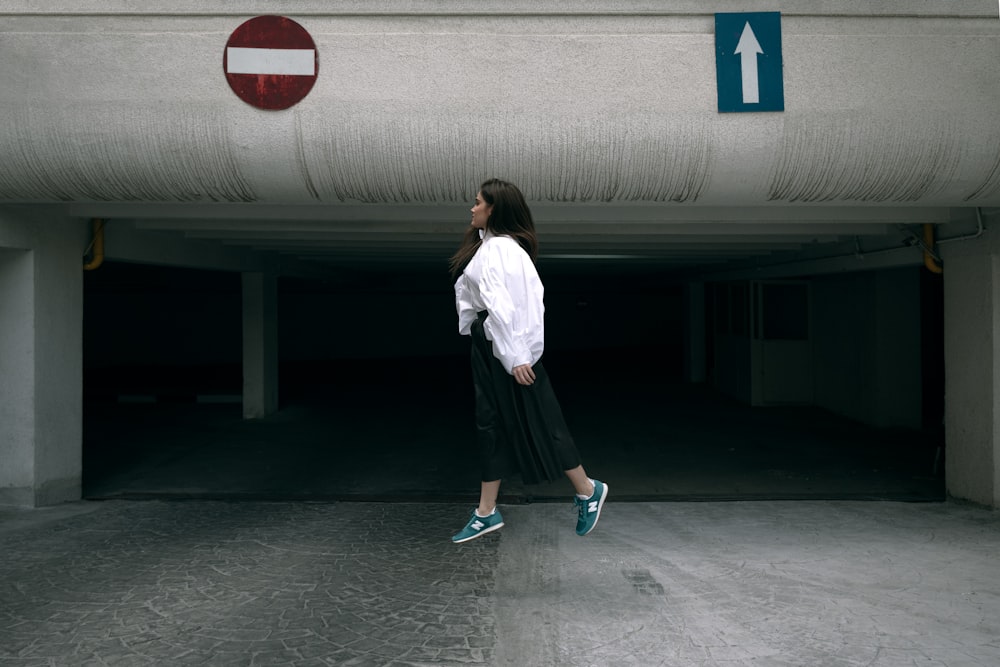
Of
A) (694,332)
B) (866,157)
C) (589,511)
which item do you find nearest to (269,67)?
(589,511)

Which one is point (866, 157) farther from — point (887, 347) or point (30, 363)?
point (887, 347)

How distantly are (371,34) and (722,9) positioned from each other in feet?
6.10

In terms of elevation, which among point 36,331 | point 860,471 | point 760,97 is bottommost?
point 860,471

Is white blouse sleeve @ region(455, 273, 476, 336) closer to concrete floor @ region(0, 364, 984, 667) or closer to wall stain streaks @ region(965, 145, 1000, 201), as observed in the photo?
concrete floor @ region(0, 364, 984, 667)

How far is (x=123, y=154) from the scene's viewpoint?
A: 4.23 m

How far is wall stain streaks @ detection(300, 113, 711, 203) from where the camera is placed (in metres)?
4.14

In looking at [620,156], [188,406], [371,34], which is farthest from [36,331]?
[188,406]

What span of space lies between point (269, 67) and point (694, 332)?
14449 mm

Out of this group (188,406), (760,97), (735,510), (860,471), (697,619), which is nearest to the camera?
(697,619)

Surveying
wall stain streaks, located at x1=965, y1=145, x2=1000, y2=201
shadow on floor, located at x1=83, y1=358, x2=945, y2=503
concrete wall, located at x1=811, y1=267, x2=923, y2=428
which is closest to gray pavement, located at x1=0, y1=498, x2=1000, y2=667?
shadow on floor, located at x1=83, y1=358, x2=945, y2=503

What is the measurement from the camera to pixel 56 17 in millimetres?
4230

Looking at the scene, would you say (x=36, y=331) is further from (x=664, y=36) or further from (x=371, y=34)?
(x=664, y=36)

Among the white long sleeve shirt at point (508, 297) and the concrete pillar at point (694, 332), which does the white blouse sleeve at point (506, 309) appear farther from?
the concrete pillar at point (694, 332)

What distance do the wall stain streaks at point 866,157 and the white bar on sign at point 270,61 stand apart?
101 inches
